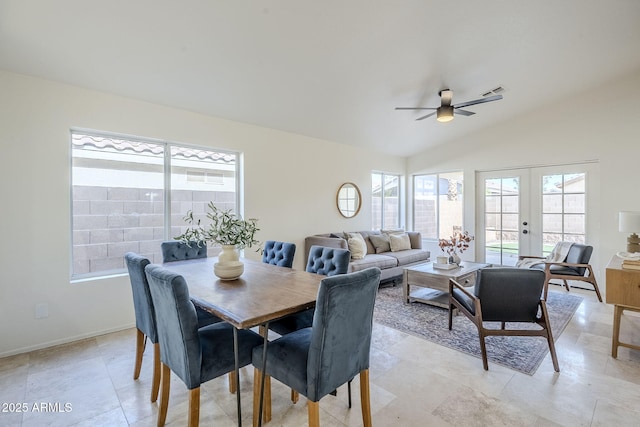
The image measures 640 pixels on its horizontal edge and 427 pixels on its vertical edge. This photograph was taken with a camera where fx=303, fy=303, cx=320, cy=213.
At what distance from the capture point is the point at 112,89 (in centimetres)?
304

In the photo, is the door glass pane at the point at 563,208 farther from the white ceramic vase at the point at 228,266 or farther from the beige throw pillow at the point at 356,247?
the white ceramic vase at the point at 228,266

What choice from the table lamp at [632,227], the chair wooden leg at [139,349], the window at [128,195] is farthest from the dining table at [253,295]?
the table lamp at [632,227]

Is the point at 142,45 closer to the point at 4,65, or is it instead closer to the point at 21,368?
the point at 4,65

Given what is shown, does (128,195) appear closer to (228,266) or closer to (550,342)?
(228,266)

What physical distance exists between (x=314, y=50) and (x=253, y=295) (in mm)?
→ 2380

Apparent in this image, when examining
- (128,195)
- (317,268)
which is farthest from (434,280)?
(128,195)

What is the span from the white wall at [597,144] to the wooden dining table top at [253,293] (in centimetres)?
444

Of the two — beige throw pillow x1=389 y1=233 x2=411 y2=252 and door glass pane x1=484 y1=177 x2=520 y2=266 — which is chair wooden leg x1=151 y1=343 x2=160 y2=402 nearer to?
beige throw pillow x1=389 y1=233 x2=411 y2=252

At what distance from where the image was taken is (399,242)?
572 centimetres

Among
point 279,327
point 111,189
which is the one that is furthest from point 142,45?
point 279,327

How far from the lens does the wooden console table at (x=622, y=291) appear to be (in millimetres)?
2438


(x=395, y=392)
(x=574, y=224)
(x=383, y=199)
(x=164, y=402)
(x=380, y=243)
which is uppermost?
(x=383, y=199)

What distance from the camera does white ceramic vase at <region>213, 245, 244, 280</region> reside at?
2221 millimetres

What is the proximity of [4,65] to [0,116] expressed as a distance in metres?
0.42
